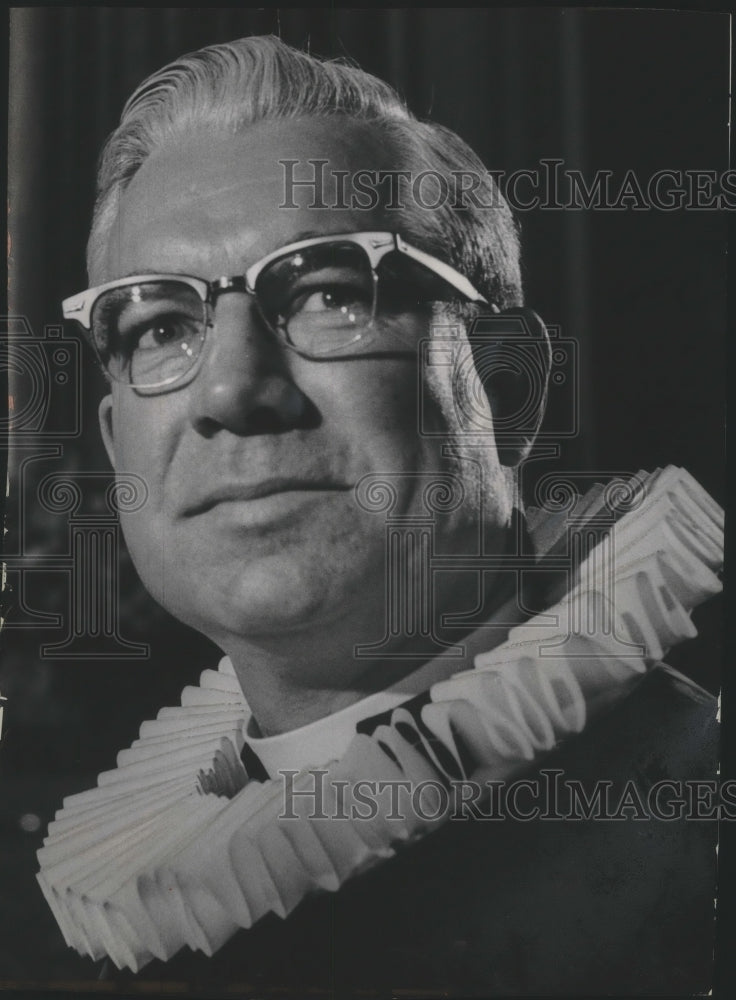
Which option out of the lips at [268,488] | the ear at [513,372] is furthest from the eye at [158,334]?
the ear at [513,372]

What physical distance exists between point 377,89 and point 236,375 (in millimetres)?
725

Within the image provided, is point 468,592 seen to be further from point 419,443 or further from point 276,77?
point 276,77

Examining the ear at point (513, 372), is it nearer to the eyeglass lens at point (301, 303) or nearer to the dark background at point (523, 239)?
the dark background at point (523, 239)

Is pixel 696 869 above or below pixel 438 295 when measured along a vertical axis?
below

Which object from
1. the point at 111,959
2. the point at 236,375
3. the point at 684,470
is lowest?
the point at 111,959

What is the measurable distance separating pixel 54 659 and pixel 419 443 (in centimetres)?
98

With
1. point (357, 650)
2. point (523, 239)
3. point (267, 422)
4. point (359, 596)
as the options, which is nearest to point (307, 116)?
point (523, 239)

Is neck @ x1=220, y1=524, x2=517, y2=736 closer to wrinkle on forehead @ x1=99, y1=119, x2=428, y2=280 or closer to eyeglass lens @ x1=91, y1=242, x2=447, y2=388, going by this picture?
eyeglass lens @ x1=91, y1=242, x2=447, y2=388

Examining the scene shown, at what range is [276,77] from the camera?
8.41ft

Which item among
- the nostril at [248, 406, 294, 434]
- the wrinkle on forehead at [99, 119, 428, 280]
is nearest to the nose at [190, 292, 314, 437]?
the nostril at [248, 406, 294, 434]

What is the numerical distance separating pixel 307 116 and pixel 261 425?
0.70 m

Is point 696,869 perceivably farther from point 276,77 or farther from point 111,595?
point 276,77

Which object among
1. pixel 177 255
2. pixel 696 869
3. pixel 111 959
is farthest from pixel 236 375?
pixel 696 869

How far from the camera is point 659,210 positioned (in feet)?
8.59
